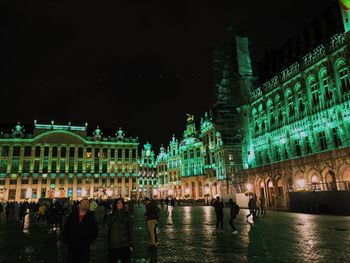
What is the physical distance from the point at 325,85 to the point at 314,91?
1.62 metres

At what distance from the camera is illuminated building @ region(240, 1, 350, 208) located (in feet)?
98.4

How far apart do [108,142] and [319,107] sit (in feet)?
248

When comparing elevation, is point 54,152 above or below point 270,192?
above

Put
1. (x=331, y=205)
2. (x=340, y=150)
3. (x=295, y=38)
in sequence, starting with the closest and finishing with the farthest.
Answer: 1. (x=331, y=205)
2. (x=340, y=150)
3. (x=295, y=38)

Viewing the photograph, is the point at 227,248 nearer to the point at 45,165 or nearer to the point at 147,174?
the point at 45,165

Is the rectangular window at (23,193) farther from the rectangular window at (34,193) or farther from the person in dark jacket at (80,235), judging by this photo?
the person in dark jacket at (80,235)

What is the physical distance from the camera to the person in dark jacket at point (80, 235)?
5848 millimetres

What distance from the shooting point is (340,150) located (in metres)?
28.8

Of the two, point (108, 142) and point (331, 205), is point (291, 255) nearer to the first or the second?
point (331, 205)

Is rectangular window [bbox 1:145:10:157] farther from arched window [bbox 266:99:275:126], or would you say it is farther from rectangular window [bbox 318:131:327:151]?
rectangular window [bbox 318:131:327:151]

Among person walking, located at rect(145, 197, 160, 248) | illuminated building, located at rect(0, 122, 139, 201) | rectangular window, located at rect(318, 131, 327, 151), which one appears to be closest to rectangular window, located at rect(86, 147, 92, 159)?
illuminated building, located at rect(0, 122, 139, 201)

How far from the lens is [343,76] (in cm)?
3006

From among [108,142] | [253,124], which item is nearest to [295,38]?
[253,124]

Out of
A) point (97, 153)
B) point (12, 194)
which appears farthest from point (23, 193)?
A: point (97, 153)
